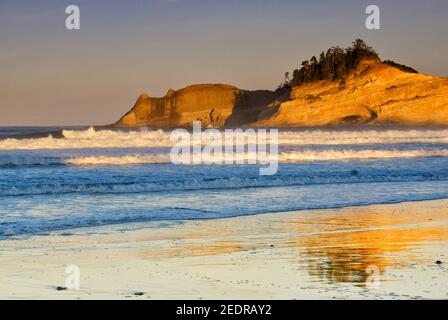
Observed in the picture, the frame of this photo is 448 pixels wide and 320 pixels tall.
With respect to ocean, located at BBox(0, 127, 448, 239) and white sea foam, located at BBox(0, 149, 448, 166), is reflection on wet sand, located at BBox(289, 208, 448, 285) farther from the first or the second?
white sea foam, located at BBox(0, 149, 448, 166)

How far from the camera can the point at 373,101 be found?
3610 inches

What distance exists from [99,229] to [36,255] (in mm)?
2697

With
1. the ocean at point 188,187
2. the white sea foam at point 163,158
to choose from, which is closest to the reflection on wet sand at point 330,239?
the ocean at point 188,187

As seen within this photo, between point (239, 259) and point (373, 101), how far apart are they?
83606 millimetres

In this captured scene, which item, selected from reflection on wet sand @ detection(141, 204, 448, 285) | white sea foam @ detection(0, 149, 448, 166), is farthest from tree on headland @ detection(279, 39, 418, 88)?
reflection on wet sand @ detection(141, 204, 448, 285)

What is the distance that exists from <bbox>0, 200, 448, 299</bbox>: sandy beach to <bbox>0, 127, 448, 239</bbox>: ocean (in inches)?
59.0

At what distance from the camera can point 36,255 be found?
1019 cm

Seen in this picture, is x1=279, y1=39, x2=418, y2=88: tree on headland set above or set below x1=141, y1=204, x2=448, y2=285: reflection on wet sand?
above

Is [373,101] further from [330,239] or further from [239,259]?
[239,259]

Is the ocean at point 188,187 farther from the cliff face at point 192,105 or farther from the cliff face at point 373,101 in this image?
the cliff face at point 192,105

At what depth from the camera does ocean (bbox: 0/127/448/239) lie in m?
14.9

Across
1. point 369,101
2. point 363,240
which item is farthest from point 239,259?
point 369,101
